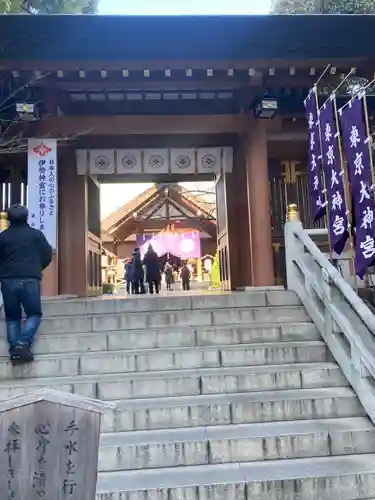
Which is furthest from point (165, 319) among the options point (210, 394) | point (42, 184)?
point (42, 184)

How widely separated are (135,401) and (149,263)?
29.1 feet

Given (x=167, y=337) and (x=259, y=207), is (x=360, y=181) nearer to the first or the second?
(x=259, y=207)

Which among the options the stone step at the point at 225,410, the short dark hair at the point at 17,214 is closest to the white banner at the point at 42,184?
the short dark hair at the point at 17,214

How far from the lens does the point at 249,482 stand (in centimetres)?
348

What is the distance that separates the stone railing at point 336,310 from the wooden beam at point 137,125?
248cm

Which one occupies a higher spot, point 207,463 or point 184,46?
point 184,46

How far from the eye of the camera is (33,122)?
831cm

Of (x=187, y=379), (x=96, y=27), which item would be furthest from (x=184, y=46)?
(x=187, y=379)

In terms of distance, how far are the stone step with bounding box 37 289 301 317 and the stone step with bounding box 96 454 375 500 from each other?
9.33ft

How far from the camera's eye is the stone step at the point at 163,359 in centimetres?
505

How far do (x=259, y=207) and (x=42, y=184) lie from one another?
3915 mm

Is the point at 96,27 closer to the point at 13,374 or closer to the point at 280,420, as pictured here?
the point at 13,374

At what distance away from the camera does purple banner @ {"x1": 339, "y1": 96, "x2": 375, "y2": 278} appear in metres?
5.56

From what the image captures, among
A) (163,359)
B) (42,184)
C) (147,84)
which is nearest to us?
(163,359)
